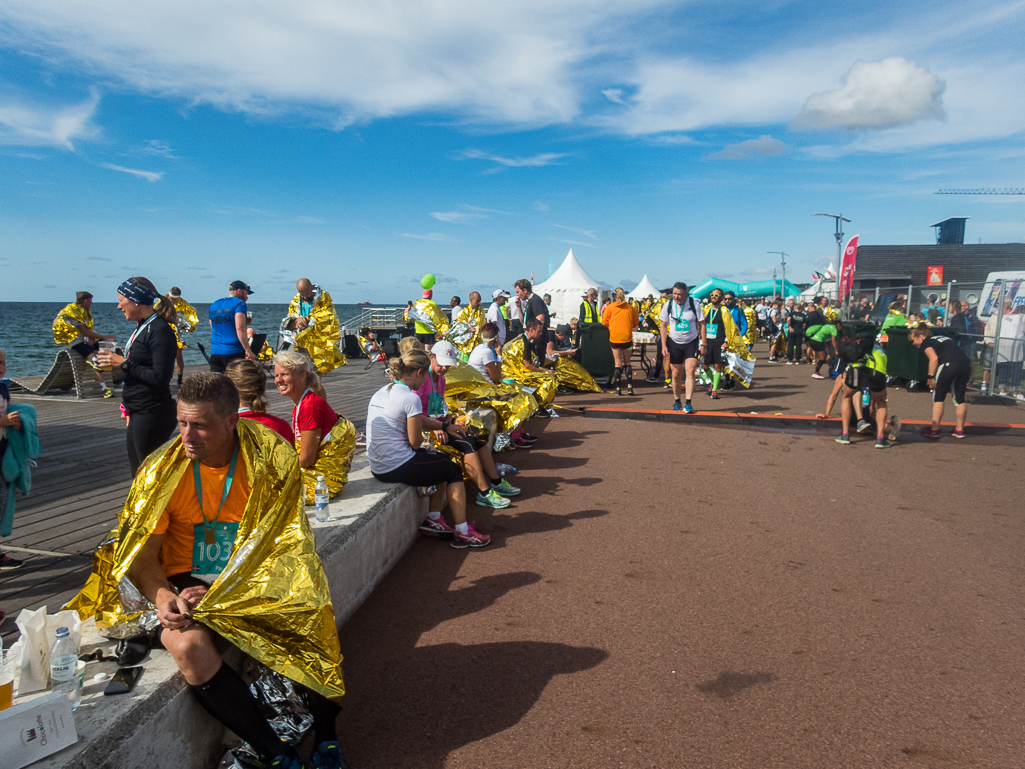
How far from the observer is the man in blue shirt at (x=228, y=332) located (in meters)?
7.45

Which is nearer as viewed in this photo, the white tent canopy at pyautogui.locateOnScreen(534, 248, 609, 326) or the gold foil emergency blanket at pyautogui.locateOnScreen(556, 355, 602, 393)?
the gold foil emergency blanket at pyautogui.locateOnScreen(556, 355, 602, 393)

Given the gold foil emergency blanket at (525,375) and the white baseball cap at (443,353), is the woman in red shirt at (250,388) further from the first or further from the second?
the gold foil emergency blanket at (525,375)

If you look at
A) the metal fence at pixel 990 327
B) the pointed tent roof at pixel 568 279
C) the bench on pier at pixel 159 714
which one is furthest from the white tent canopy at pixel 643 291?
the bench on pier at pixel 159 714

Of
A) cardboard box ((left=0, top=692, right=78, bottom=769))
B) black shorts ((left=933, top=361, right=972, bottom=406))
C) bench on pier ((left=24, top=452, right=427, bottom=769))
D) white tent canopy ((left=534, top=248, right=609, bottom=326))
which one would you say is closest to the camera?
cardboard box ((left=0, top=692, right=78, bottom=769))

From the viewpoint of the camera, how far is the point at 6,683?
6.60ft

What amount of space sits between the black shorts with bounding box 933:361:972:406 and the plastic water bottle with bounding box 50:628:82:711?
8801 mm

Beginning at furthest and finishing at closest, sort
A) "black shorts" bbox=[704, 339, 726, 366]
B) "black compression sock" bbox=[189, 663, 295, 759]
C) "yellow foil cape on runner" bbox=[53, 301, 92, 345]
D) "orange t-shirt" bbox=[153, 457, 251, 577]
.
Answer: "black shorts" bbox=[704, 339, 726, 366]
"yellow foil cape on runner" bbox=[53, 301, 92, 345]
"orange t-shirt" bbox=[153, 457, 251, 577]
"black compression sock" bbox=[189, 663, 295, 759]

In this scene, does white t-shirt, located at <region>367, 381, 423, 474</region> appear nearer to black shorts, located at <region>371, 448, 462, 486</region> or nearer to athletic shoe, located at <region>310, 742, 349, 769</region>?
black shorts, located at <region>371, 448, 462, 486</region>

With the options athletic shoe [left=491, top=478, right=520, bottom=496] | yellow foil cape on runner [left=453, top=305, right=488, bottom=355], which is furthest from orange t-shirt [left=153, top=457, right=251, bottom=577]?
yellow foil cape on runner [left=453, top=305, right=488, bottom=355]

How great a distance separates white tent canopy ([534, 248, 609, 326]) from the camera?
94.3ft

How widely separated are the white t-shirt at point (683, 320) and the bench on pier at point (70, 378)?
30.0ft

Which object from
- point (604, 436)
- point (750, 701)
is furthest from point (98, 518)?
point (604, 436)

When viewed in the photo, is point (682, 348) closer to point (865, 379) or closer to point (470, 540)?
point (865, 379)

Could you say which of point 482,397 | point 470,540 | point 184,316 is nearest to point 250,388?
point 470,540
